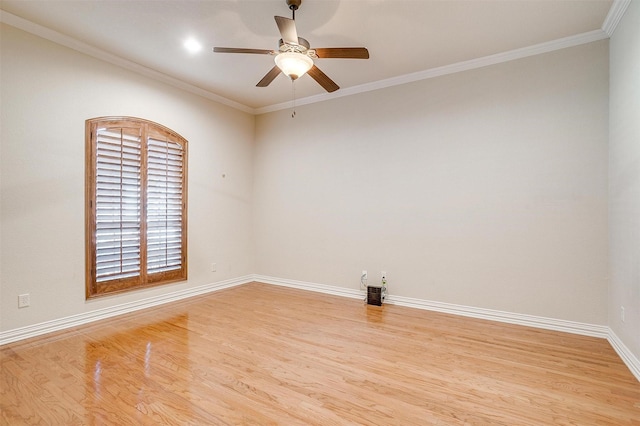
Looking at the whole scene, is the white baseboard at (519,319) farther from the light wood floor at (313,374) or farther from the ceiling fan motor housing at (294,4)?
the ceiling fan motor housing at (294,4)

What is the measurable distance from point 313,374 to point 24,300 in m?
2.96

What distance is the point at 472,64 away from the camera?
3939 millimetres

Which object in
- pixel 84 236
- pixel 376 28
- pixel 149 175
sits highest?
pixel 376 28

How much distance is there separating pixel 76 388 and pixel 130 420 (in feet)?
2.21

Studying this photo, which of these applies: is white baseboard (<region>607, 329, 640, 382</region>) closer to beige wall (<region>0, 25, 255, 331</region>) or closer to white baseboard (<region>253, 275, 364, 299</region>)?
white baseboard (<region>253, 275, 364, 299</region>)

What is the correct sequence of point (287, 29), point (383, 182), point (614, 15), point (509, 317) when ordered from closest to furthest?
point (287, 29), point (614, 15), point (509, 317), point (383, 182)

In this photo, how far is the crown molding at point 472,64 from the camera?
11.0 ft

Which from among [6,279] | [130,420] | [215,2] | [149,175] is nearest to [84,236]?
[6,279]

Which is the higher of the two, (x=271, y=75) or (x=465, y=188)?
(x=271, y=75)

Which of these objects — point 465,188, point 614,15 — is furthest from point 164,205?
point 614,15

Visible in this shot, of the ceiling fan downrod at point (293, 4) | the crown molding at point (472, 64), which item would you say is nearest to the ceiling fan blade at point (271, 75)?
the ceiling fan downrod at point (293, 4)

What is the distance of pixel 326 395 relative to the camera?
2252mm

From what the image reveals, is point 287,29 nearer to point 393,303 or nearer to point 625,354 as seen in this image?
point 393,303

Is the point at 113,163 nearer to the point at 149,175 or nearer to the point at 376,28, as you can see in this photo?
the point at 149,175
